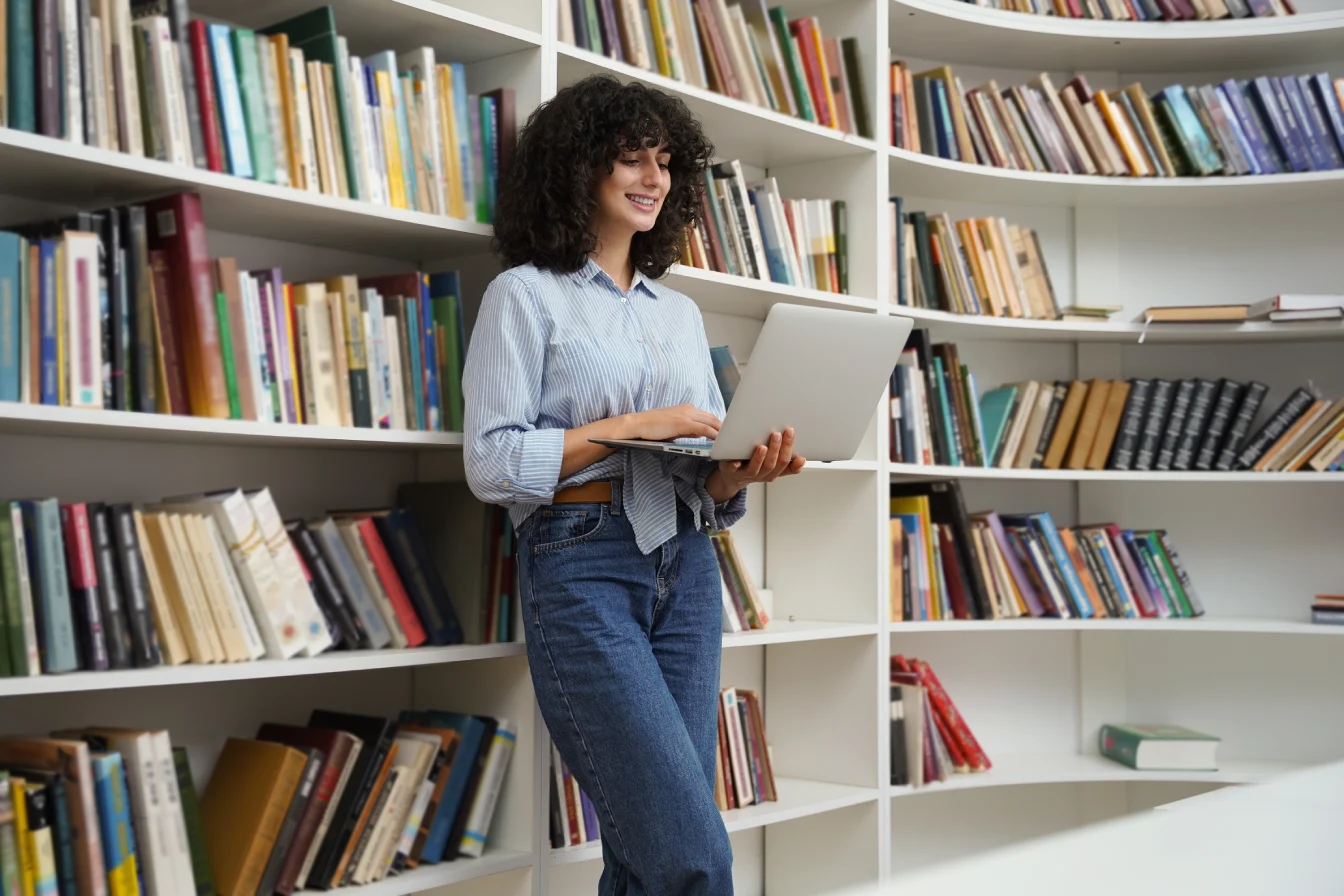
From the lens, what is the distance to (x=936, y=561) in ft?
9.33

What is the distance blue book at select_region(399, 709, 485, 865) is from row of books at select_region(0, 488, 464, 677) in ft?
0.57

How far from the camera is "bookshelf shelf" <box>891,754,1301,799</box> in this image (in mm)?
2834

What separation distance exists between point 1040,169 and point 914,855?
169 cm

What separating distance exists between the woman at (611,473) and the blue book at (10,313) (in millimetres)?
553

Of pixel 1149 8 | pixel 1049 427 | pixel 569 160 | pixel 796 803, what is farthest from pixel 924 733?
pixel 1149 8

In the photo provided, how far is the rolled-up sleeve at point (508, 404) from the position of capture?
1646 mm

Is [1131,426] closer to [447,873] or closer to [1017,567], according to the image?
[1017,567]

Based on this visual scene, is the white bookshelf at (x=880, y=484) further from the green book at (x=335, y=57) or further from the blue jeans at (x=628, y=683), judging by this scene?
the blue jeans at (x=628, y=683)

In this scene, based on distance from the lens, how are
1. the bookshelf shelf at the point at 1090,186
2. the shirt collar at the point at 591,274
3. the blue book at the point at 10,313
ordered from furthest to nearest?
the bookshelf shelf at the point at 1090,186 → the shirt collar at the point at 591,274 → the blue book at the point at 10,313

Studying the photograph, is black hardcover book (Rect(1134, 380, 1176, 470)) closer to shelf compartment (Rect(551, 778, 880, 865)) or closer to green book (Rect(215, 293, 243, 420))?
shelf compartment (Rect(551, 778, 880, 865))

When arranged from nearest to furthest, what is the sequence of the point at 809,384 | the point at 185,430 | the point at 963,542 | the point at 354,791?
the point at 185,430, the point at 809,384, the point at 354,791, the point at 963,542

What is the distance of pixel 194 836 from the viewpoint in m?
1.65

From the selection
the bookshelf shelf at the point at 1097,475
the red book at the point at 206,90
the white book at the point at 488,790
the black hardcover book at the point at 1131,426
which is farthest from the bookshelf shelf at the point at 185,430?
the black hardcover book at the point at 1131,426

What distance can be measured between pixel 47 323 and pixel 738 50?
1.46 meters
